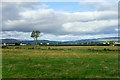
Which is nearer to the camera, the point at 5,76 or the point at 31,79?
the point at 31,79

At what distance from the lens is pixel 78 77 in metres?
11.2

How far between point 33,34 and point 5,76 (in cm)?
8751

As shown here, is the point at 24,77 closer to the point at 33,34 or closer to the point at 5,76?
the point at 5,76

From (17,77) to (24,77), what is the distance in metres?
0.58

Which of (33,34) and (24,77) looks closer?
(24,77)

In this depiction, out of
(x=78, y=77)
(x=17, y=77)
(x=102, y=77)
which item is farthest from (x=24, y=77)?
(x=102, y=77)

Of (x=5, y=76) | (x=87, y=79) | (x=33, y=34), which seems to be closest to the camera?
(x=87, y=79)

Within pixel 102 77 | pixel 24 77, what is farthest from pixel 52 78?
pixel 102 77

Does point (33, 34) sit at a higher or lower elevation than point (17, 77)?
higher

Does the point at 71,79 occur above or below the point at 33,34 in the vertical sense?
below

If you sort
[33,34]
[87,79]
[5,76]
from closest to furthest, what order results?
[87,79] < [5,76] < [33,34]

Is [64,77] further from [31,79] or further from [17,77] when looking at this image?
[17,77]

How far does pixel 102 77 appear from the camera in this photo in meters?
11.4

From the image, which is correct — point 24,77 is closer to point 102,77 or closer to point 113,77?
point 102,77
